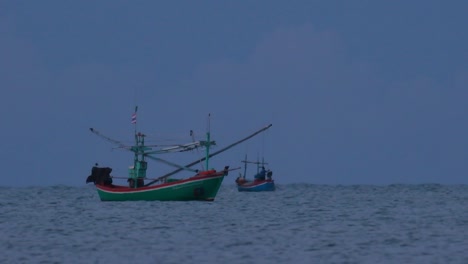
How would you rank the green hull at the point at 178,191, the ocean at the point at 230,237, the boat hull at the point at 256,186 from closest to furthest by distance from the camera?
the ocean at the point at 230,237 → the green hull at the point at 178,191 → the boat hull at the point at 256,186

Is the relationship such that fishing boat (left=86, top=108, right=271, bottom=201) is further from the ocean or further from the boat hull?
the boat hull

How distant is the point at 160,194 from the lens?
70.7 m

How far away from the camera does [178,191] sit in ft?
→ 231

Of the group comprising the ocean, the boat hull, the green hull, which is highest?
the boat hull

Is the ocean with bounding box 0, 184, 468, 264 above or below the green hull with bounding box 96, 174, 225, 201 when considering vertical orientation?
below

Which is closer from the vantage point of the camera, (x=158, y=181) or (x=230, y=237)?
(x=230, y=237)

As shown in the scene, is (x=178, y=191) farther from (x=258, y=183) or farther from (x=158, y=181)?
(x=258, y=183)

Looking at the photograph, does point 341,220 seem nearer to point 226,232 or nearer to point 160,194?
point 226,232

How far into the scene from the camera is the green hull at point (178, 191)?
2776 inches

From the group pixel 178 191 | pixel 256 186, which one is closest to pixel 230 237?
pixel 178 191

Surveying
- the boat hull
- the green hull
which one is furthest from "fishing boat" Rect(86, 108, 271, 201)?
the boat hull

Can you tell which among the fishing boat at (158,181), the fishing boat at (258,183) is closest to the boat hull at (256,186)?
the fishing boat at (258,183)

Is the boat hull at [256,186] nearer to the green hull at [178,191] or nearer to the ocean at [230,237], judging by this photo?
the green hull at [178,191]

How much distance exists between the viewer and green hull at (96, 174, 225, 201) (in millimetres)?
70500
